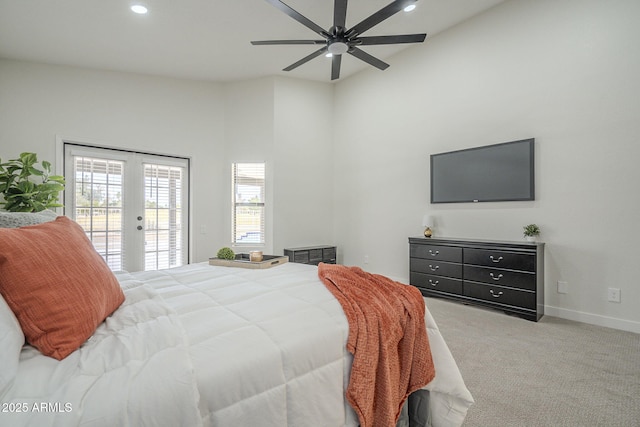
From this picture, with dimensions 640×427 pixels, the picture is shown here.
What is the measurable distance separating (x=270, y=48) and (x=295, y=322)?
13.3ft

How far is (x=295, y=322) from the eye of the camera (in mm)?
1174

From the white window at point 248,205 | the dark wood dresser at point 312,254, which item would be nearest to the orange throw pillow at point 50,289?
the dark wood dresser at point 312,254

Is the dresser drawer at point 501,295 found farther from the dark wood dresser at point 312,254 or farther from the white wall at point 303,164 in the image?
the white wall at point 303,164

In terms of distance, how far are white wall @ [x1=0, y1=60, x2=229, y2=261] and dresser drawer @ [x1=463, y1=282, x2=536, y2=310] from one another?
3882mm

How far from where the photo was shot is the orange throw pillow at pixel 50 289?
0.90 metres

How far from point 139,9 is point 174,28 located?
1.37 feet

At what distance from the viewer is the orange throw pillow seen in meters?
0.90

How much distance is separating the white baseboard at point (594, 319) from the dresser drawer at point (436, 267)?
92 cm

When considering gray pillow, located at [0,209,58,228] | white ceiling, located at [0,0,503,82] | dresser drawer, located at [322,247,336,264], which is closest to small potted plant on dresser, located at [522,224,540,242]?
white ceiling, located at [0,0,503,82]

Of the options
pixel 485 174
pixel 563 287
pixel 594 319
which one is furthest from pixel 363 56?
pixel 594 319

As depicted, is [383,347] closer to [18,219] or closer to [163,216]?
[18,219]

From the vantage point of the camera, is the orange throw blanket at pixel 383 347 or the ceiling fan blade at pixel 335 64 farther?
the ceiling fan blade at pixel 335 64

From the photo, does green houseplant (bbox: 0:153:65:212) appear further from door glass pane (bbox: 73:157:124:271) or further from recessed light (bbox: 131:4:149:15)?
recessed light (bbox: 131:4:149:15)

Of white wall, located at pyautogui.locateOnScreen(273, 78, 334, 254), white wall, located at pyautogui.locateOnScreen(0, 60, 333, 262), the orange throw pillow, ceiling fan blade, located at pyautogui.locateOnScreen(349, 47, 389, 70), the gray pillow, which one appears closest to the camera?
the orange throw pillow
